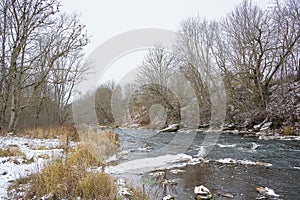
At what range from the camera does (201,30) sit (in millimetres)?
26422

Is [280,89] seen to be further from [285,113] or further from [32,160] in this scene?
[32,160]

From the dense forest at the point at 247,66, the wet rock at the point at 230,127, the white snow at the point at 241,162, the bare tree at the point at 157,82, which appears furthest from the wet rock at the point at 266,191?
the bare tree at the point at 157,82

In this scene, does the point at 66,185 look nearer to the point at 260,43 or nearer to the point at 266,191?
the point at 266,191

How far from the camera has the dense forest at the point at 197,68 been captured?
570 inches

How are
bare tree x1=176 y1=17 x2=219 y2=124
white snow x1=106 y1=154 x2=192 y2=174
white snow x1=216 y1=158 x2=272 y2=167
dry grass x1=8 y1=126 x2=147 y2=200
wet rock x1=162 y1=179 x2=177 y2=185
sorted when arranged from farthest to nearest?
1. bare tree x1=176 y1=17 x2=219 y2=124
2. white snow x1=216 y1=158 x2=272 y2=167
3. white snow x1=106 y1=154 x2=192 y2=174
4. wet rock x1=162 y1=179 x2=177 y2=185
5. dry grass x1=8 y1=126 x2=147 y2=200

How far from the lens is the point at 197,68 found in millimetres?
24875

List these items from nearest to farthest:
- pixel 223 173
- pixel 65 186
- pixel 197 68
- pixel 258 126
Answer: pixel 65 186 → pixel 223 173 → pixel 258 126 → pixel 197 68

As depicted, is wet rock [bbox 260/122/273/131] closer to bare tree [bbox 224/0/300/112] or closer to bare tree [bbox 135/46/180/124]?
bare tree [bbox 224/0/300/112]

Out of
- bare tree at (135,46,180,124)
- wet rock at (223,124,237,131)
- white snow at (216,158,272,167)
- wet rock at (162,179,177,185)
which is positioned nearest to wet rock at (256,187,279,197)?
wet rock at (162,179,177,185)

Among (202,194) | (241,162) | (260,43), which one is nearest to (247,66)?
(260,43)

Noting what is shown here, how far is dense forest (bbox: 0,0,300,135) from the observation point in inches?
570

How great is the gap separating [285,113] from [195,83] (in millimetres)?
10026

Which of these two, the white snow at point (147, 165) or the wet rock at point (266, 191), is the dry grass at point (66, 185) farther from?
the wet rock at point (266, 191)

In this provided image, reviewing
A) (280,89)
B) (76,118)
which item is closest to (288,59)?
(280,89)
